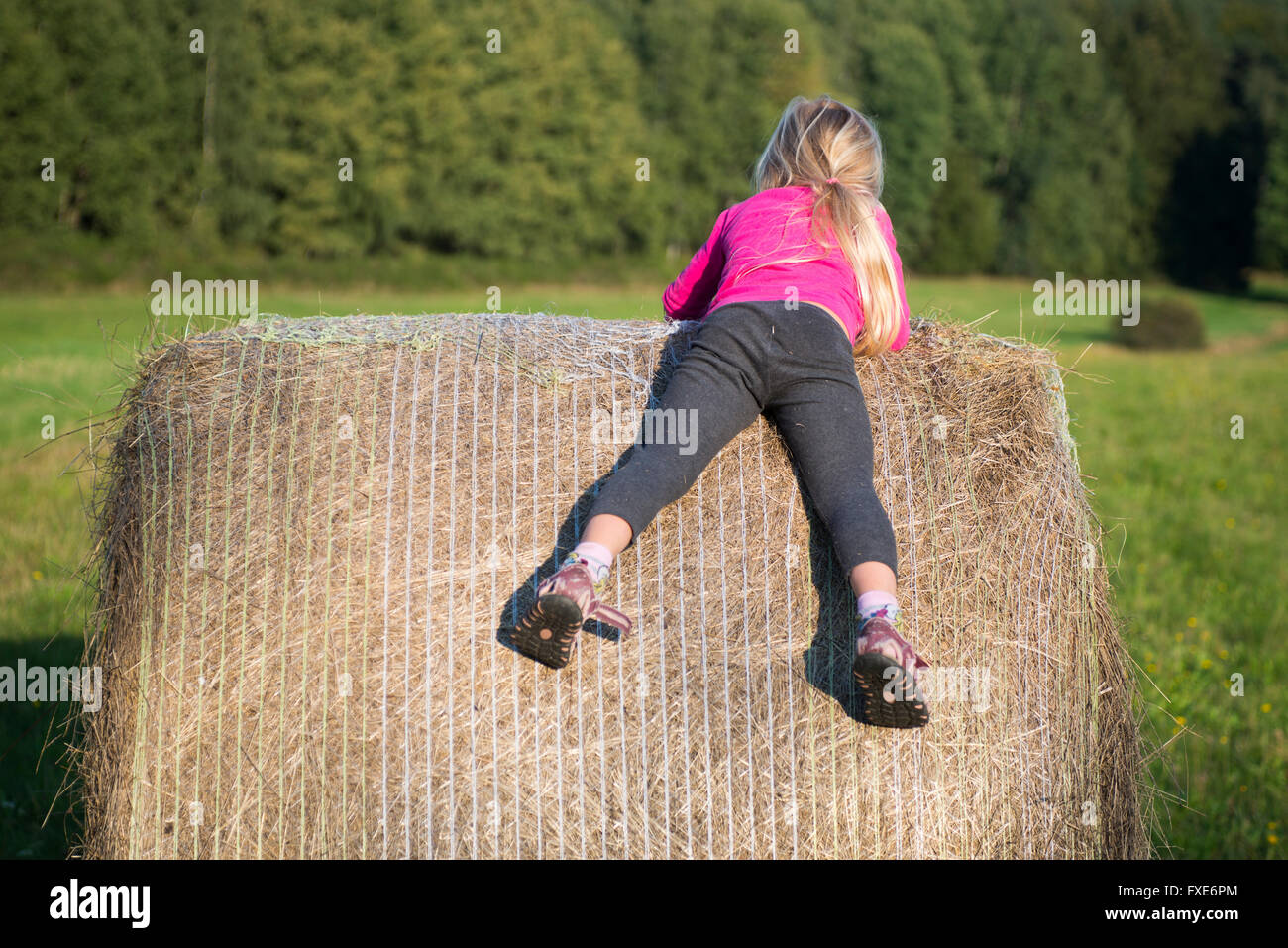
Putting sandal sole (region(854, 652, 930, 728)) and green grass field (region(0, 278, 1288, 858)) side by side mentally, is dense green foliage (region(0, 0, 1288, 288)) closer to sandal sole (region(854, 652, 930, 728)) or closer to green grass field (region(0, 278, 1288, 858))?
green grass field (region(0, 278, 1288, 858))

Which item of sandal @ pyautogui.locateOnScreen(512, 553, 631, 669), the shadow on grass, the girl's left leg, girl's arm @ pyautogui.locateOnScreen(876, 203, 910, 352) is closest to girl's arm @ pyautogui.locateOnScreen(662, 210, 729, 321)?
girl's arm @ pyautogui.locateOnScreen(876, 203, 910, 352)

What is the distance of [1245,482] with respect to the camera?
1128 centimetres

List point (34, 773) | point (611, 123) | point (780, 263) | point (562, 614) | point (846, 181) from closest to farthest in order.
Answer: point (562, 614), point (780, 263), point (846, 181), point (34, 773), point (611, 123)

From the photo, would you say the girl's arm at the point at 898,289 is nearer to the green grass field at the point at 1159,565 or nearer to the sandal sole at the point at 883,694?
the green grass field at the point at 1159,565

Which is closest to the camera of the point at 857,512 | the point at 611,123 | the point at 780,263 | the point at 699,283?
the point at 857,512

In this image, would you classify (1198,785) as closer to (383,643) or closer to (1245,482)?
(383,643)

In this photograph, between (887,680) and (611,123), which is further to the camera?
(611,123)

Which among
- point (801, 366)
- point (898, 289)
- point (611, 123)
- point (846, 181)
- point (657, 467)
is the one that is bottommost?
point (657, 467)

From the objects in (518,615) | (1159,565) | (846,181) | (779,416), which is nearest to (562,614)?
(518,615)

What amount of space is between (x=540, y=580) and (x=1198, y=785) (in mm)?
3616

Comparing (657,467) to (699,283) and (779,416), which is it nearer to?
(779,416)

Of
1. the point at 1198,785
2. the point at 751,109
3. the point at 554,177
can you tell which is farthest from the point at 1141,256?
the point at 1198,785

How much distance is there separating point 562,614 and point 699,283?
1.85m

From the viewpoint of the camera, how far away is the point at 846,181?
430cm
